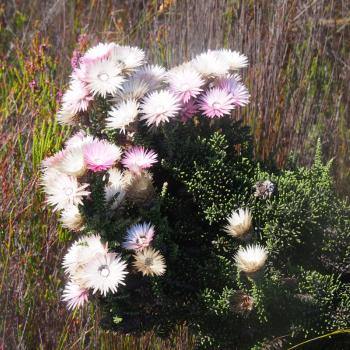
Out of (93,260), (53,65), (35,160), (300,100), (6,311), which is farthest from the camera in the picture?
(53,65)

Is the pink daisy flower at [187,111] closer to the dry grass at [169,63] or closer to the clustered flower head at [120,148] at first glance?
the clustered flower head at [120,148]

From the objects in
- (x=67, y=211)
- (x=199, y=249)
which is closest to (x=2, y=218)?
(x=67, y=211)

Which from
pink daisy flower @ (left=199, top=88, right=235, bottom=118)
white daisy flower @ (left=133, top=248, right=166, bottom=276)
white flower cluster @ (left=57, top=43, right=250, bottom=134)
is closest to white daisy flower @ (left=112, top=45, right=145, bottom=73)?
white flower cluster @ (left=57, top=43, right=250, bottom=134)

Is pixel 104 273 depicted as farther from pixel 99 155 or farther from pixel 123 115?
pixel 123 115

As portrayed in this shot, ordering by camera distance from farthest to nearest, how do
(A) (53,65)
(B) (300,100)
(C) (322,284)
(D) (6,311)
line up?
1. (A) (53,65)
2. (B) (300,100)
3. (D) (6,311)
4. (C) (322,284)

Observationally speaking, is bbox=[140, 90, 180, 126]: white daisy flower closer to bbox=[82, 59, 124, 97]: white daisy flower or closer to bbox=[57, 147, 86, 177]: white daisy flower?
bbox=[82, 59, 124, 97]: white daisy flower

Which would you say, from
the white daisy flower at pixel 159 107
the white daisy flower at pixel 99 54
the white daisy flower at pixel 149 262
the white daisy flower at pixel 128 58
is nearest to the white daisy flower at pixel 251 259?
the white daisy flower at pixel 149 262

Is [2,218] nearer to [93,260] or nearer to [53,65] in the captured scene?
[93,260]

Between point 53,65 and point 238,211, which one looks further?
point 53,65
